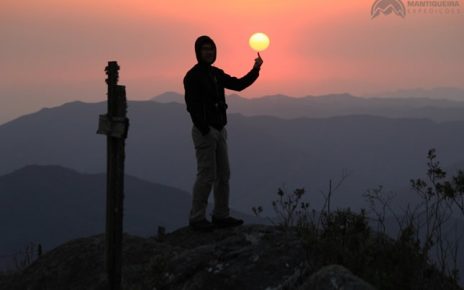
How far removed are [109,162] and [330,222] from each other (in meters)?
2.44

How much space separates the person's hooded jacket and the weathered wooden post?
98 centimetres

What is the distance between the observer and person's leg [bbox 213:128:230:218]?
7004 mm

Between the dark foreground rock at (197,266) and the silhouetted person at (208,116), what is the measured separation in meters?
0.68

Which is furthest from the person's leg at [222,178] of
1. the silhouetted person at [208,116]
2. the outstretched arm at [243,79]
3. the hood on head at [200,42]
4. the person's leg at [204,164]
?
the hood on head at [200,42]

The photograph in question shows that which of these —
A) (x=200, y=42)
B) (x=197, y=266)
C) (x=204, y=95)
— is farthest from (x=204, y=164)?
(x=197, y=266)

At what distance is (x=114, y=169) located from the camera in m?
5.99

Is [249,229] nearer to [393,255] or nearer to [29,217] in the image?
[393,255]

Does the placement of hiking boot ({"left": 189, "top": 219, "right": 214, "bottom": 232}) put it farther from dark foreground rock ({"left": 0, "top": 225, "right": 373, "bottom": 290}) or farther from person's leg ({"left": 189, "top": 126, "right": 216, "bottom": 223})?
person's leg ({"left": 189, "top": 126, "right": 216, "bottom": 223})

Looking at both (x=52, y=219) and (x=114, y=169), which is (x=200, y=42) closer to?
(x=114, y=169)

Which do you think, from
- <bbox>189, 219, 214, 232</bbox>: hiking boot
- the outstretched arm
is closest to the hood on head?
the outstretched arm

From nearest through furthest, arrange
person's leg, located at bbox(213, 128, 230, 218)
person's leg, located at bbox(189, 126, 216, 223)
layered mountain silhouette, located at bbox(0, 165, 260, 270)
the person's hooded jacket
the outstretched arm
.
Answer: the person's hooded jacket, person's leg, located at bbox(189, 126, 216, 223), person's leg, located at bbox(213, 128, 230, 218), the outstretched arm, layered mountain silhouette, located at bbox(0, 165, 260, 270)

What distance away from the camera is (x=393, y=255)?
183 inches

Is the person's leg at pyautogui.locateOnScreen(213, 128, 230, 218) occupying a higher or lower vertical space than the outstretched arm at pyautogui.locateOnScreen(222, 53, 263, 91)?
lower

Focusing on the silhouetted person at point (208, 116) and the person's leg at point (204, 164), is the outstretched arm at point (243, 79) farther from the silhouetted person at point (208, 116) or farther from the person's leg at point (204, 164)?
the person's leg at point (204, 164)
